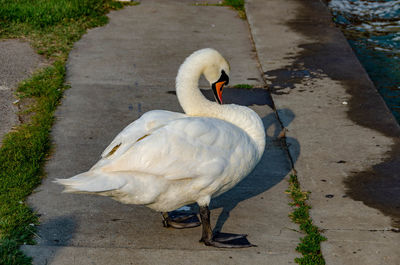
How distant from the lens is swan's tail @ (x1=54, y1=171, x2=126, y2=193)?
3.90 m

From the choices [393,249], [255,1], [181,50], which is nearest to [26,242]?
[393,249]

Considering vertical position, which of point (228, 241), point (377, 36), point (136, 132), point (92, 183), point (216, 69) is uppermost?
point (216, 69)

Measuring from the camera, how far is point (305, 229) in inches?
179

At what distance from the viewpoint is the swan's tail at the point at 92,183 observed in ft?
12.8

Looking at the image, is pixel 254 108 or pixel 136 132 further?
pixel 254 108

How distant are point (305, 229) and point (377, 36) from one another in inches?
242

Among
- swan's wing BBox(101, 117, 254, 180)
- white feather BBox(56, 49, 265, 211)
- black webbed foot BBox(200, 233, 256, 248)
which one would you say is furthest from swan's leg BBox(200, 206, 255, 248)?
swan's wing BBox(101, 117, 254, 180)

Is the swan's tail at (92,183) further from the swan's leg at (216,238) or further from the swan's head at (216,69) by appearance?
the swan's head at (216,69)

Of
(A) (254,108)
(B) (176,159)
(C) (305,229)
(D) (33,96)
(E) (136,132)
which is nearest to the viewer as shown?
(B) (176,159)

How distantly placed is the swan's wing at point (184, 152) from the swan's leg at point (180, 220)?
58 cm

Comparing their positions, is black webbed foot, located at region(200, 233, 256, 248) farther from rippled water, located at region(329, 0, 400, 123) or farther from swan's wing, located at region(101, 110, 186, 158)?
rippled water, located at region(329, 0, 400, 123)

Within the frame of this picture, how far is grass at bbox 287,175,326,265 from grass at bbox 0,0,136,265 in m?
1.94

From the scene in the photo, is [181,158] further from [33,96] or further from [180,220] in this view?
[33,96]

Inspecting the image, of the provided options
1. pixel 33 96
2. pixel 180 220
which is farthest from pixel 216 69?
pixel 33 96
